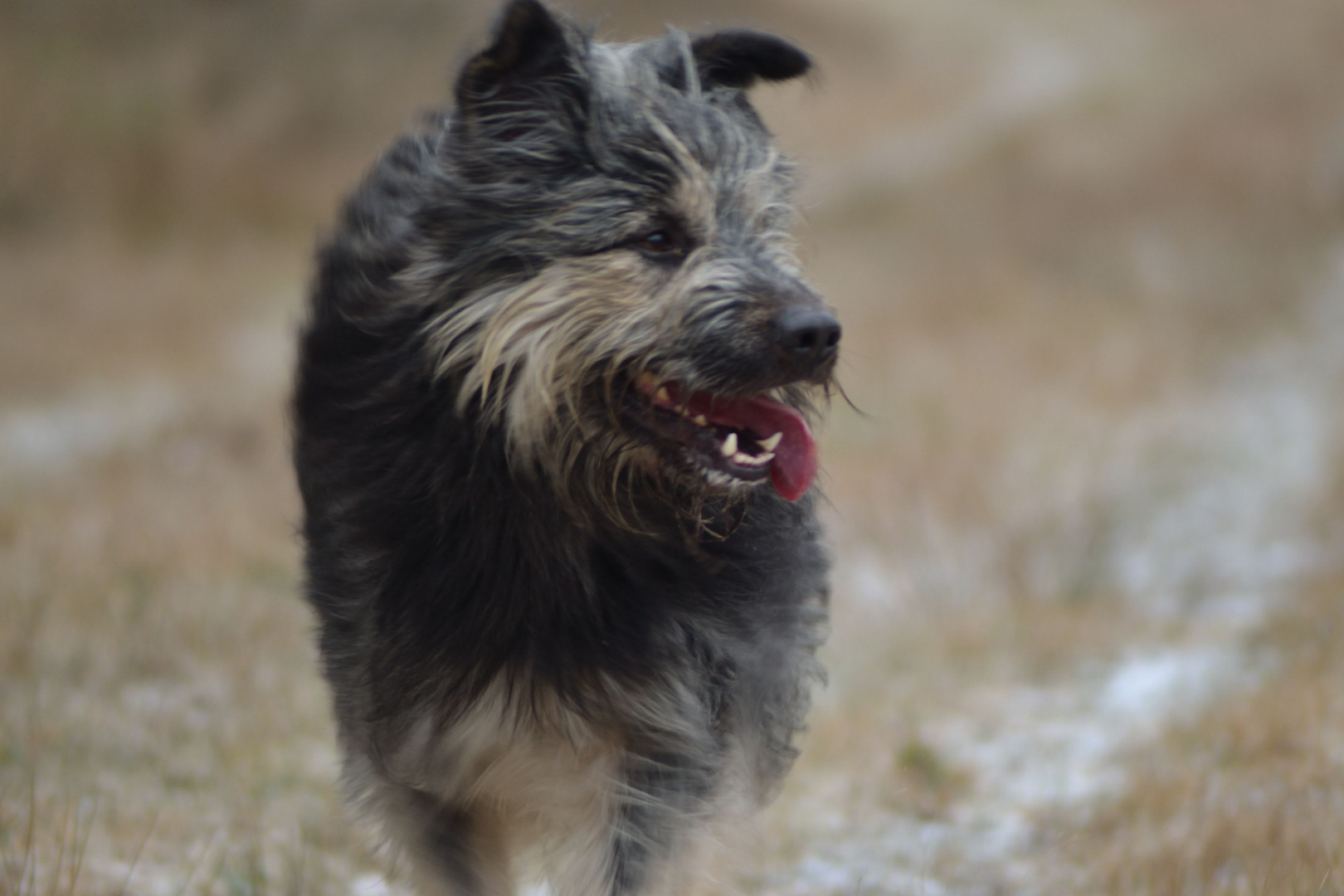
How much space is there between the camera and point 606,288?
2.63m

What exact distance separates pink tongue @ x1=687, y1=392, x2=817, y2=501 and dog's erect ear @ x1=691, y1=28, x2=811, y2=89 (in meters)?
0.83

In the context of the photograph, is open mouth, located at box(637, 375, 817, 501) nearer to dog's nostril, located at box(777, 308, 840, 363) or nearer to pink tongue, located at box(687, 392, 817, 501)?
pink tongue, located at box(687, 392, 817, 501)

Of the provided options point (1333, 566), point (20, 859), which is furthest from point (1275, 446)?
point (20, 859)

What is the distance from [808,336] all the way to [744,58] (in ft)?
3.02

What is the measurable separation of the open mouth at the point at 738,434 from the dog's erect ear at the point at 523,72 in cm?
64

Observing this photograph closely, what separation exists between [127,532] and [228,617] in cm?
126

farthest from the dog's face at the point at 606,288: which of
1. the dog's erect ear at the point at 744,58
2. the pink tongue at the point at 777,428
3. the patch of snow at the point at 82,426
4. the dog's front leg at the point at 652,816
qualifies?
the patch of snow at the point at 82,426

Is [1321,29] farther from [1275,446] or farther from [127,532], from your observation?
[127,532]

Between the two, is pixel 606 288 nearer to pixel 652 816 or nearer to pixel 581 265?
pixel 581 265

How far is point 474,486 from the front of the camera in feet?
8.66

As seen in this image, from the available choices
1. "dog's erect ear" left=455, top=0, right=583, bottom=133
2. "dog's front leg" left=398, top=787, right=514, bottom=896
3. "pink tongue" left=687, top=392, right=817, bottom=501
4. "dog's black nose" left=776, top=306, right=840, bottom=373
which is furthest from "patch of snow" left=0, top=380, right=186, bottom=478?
"dog's black nose" left=776, top=306, right=840, bottom=373

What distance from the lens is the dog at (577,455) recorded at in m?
2.61

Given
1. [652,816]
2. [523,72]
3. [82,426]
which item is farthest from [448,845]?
[82,426]

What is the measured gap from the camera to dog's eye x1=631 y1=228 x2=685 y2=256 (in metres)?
2.68
